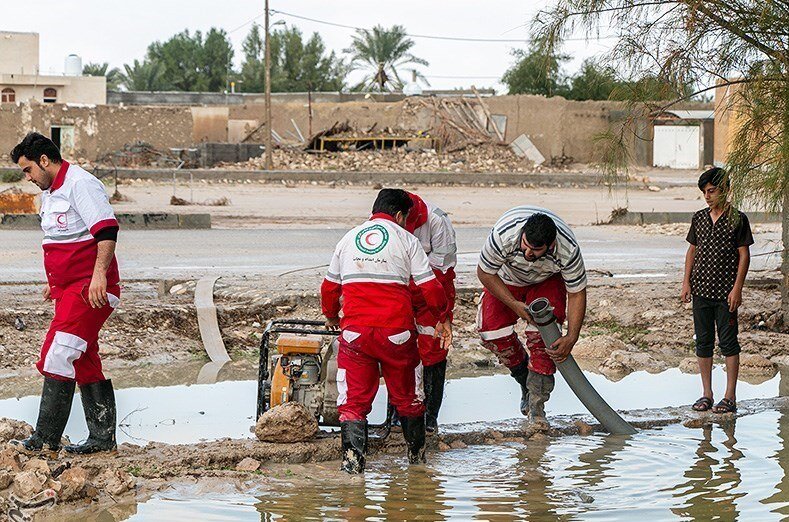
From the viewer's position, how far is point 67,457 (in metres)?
5.92

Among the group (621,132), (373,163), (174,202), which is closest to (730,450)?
(621,132)

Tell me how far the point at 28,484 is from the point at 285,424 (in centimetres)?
149

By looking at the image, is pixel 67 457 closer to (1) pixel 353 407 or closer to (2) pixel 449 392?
(1) pixel 353 407

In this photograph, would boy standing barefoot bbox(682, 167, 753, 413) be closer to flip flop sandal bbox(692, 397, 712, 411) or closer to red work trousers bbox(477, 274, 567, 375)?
flip flop sandal bbox(692, 397, 712, 411)

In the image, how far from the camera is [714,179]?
24.8ft

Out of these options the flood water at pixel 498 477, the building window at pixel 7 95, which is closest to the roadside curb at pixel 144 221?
the flood water at pixel 498 477

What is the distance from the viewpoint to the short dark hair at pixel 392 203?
601 cm

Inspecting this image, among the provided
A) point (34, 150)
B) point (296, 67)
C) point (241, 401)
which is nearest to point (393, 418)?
point (241, 401)

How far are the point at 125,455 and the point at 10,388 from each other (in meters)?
2.29

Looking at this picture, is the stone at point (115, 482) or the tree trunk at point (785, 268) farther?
the tree trunk at point (785, 268)

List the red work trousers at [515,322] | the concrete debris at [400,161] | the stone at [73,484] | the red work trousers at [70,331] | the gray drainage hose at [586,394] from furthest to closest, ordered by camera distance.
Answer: the concrete debris at [400,161], the red work trousers at [515,322], the gray drainage hose at [586,394], the red work trousers at [70,331], the stone at [73,484]

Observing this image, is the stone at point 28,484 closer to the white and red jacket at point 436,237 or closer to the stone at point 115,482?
the stone at point 115,482

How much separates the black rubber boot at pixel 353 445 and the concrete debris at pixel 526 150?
125 ft

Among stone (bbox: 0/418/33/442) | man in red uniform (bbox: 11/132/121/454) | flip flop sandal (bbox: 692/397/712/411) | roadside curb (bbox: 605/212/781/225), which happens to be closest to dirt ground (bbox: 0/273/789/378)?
flip flop sandal (bbox: 692/397/712/411)
